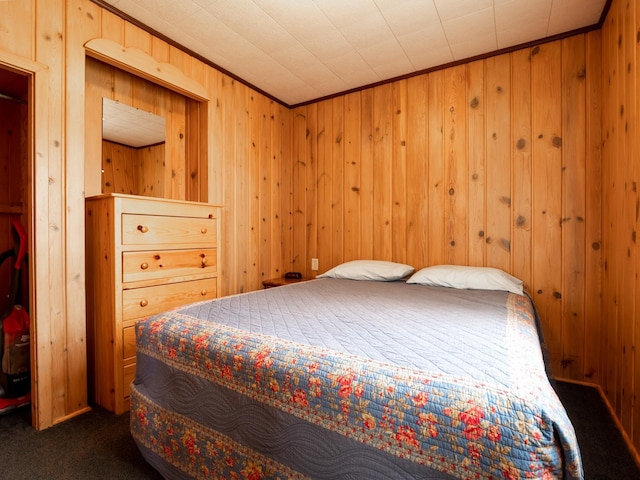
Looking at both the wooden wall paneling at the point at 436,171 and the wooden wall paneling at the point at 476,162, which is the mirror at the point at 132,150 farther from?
the wooden wall paneling at the point at 476,162

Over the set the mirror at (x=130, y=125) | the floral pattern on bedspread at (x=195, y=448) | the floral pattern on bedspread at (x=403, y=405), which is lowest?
the floral pattern on bedspread at (x=195, y=448)

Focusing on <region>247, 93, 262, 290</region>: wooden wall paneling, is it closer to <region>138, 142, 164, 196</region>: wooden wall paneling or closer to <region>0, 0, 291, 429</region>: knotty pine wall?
<region>138, 142, 164, 196</region>: wooden wall paneling

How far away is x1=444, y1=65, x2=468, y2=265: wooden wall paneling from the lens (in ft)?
8.29

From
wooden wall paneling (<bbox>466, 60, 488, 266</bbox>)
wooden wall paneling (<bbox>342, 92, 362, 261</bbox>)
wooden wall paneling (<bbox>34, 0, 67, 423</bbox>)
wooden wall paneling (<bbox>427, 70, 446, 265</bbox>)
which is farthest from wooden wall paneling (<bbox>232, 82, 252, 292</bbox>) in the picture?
wooden wall paneling (<bbox>466, 60, 488, 266</bbox>)

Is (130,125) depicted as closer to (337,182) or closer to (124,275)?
(124,275)

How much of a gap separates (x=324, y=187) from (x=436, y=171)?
1.05m

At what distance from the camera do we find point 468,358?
0.93 meters

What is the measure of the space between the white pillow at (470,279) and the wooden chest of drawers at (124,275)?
1616mm

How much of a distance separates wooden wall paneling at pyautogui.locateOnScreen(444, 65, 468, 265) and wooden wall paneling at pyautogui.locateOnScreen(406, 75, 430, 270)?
16cm

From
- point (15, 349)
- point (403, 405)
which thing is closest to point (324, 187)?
point (15, 349)

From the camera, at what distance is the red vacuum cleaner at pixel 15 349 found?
186 centimetres

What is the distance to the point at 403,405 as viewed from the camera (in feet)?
2.53

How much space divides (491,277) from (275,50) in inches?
86.0

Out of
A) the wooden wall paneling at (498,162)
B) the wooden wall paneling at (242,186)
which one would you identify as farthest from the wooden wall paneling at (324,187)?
the wooden wall paneling at (498,162)
